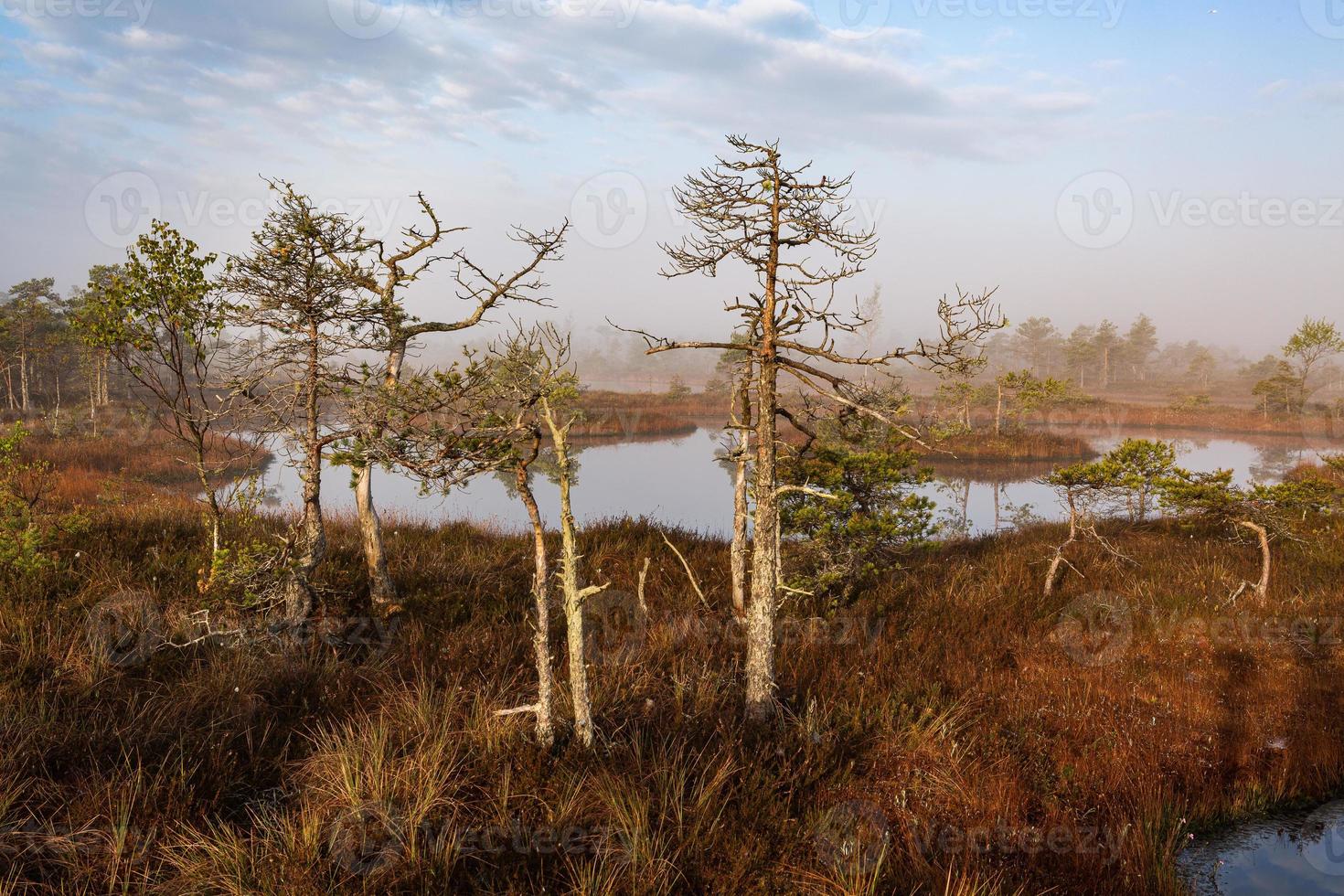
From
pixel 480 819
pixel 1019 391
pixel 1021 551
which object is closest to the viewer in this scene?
pixel 480 819

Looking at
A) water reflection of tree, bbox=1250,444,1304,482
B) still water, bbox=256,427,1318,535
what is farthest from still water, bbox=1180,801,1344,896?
water reflection of tree, bbox=1250,444,1304,482

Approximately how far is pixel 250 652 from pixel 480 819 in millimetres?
3153

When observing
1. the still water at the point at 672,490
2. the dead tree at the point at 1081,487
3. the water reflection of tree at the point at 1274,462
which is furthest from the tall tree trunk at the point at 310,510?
the water reflection of tree at the point at 1274,462

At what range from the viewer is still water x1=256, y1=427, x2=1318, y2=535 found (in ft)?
56.5

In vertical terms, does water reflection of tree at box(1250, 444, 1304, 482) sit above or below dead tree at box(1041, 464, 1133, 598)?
below

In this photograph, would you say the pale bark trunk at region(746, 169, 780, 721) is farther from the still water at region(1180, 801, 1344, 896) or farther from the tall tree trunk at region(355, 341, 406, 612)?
the tall tree trunk at region(355, 341, 406, 612)

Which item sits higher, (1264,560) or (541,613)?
(541,613)

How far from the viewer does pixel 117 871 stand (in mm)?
3342

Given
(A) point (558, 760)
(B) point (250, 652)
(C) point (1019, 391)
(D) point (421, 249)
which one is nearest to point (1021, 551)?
(A) point (558, 760)

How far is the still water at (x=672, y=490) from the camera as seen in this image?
17.2 metres

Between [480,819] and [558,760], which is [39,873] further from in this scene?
[558,760]

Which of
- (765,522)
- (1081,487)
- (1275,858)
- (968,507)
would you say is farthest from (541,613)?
(968,507)

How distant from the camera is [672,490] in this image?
23.0 metres

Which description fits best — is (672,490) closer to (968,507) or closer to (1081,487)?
(968,507)
